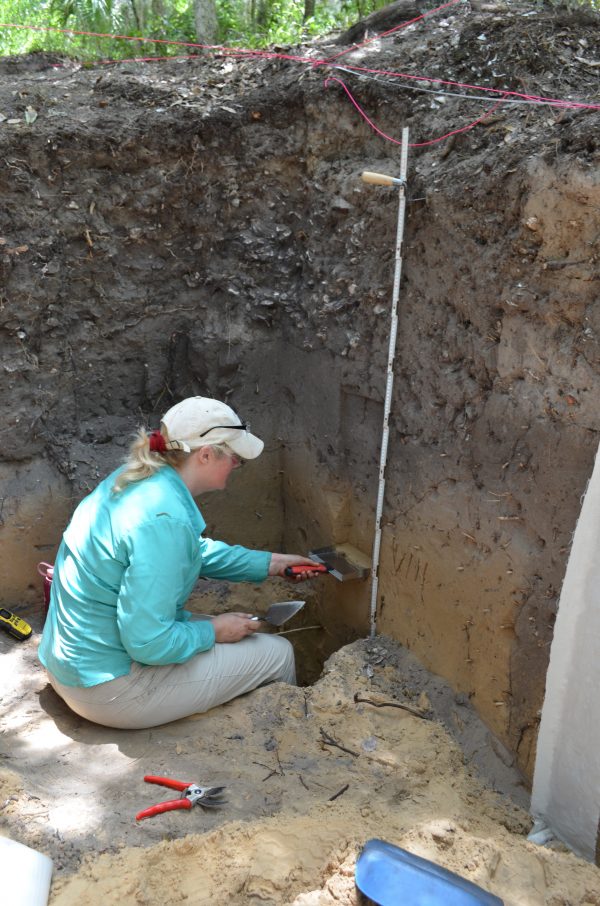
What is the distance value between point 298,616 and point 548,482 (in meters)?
2.06

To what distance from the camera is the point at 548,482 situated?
2.76 meters

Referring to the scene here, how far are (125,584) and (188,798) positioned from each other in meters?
0.77

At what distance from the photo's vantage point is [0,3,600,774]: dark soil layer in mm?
2832

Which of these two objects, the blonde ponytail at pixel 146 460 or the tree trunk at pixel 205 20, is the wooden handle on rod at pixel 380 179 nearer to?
the blonde ponytail at pixel 146 460

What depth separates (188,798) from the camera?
101 inches

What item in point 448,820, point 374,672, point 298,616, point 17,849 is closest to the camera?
point 17,849

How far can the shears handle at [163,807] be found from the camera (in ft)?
8.16

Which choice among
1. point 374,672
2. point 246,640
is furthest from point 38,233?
point 374,672

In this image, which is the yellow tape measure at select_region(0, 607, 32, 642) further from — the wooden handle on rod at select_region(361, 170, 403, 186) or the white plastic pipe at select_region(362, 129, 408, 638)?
the wooden handle on rod at select_region(361, 170, 403, 186)

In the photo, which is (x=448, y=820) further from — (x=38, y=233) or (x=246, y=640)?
(x=38, y=233)

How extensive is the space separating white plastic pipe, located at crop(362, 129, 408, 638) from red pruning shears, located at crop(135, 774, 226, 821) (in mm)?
1462

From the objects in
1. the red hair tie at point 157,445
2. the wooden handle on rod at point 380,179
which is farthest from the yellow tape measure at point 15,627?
the wooden handle on rod at point 380,179

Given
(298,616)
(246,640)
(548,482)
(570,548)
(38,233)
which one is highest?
(38,233)

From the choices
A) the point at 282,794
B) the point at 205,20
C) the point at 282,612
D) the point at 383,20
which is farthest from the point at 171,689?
the point at 205,20
